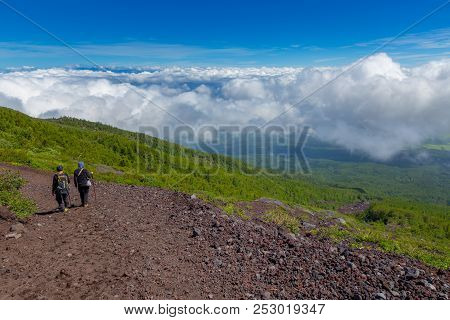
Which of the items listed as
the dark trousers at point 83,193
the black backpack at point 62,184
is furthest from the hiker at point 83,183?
the black backpack at point 62,184

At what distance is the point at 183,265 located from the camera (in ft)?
34.7

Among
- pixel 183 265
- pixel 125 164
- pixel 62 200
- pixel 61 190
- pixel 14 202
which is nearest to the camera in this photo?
pixel 183 265

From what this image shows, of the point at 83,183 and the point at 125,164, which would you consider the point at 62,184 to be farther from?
the point at 125,164

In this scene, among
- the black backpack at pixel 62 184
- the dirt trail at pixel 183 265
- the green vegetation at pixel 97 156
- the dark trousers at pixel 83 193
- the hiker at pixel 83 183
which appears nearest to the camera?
the dirt trail at pixel 183 265

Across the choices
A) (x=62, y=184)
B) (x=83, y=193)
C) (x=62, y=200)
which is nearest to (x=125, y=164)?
(x=83, y=193)

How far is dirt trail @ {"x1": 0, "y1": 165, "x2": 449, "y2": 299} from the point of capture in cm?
894

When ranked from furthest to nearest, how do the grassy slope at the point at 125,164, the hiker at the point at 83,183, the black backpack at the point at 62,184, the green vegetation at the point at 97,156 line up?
1. the green vegetation at the point at 97,156
2. the grassy slope at the point at 125,164
3. the hiker at the point at 83,183
4. the black backpack at the point at 62,184

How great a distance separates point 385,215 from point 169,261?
13678 cm

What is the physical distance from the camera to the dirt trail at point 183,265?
8938 mm

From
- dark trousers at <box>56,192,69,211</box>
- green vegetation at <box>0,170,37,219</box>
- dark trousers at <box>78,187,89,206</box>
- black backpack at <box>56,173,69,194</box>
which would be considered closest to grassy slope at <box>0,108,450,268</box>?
dark trousers at <box>78,187,89,206</box>

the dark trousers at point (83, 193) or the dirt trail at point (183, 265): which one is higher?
the dark trousers at point (83, 193)

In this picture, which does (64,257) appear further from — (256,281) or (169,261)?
(256,281)

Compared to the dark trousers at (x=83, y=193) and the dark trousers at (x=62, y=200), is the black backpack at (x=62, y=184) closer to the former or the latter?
the dark trousers at (x=62, y=200)

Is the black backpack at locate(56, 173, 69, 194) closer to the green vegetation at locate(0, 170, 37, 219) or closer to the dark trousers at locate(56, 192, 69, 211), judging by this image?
the dark trousers at locate(56, 192, 69, 211)
